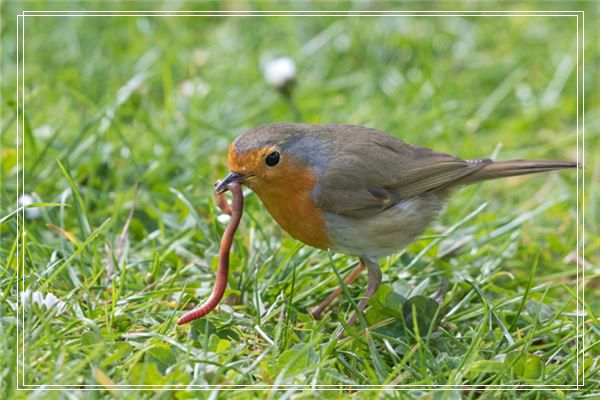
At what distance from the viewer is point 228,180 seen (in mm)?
3801

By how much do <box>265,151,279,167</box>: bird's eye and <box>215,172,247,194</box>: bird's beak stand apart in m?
0.13

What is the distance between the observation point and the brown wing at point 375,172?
13.5 ft

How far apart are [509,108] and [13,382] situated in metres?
4.40

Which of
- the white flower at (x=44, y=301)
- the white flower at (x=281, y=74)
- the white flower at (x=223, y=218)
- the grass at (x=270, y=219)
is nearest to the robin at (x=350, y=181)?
the grass at (x=270, y=219)

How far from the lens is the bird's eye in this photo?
3896 mm

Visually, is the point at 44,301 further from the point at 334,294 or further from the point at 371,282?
the point at 371,282

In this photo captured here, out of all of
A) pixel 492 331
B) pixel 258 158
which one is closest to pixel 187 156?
pixel 258 158

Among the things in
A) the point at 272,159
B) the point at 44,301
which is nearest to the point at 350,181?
the point at 272,159

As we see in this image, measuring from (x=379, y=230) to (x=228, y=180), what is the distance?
2.51ft

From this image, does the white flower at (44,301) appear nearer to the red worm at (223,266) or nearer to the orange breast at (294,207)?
the red worm at (223,266)

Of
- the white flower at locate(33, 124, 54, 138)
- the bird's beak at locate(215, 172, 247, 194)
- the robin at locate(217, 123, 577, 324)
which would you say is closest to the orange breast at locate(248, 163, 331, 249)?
the robin at locate(217, 123, 577, 324)

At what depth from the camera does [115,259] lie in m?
4.00

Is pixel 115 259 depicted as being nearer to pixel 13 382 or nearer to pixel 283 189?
pixel 283 189

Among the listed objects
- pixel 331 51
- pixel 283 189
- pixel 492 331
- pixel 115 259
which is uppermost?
pixel 331 51
